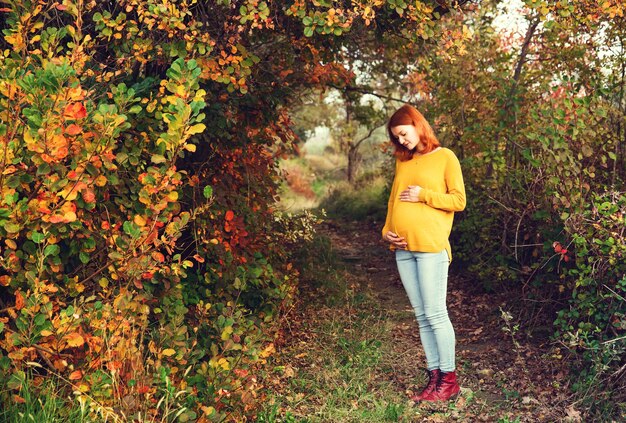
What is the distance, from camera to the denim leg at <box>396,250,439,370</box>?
5.40 metres

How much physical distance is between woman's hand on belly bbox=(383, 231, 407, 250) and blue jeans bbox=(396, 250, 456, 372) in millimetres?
88

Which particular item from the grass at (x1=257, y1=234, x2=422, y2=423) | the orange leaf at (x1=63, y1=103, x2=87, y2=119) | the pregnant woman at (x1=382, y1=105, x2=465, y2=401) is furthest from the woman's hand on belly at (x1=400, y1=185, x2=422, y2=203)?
the orange leaf at (x1=63, y1=103, x2=87, y2=119)

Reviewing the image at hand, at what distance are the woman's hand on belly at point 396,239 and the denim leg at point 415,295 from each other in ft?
0.29

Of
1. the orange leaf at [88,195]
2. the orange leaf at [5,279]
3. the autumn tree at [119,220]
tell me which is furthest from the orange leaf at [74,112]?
the orange leaf at [5,279]

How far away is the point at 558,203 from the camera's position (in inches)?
244

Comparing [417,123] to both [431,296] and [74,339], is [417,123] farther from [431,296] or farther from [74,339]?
[74,339]

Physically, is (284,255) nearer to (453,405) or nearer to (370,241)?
(453,405)

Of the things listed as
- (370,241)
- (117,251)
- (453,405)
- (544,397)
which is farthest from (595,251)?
(370,241)

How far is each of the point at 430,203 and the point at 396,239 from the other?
1.14 ft

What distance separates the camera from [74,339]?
388 cm

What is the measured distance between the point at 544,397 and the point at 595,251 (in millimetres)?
1146

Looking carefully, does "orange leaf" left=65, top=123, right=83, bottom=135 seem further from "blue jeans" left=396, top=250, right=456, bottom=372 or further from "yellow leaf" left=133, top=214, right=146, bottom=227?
"blue jeans" left=396, top=250, right=456, bottom=372

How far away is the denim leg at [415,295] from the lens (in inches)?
213

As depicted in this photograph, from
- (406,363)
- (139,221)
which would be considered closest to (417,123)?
(139,221)
